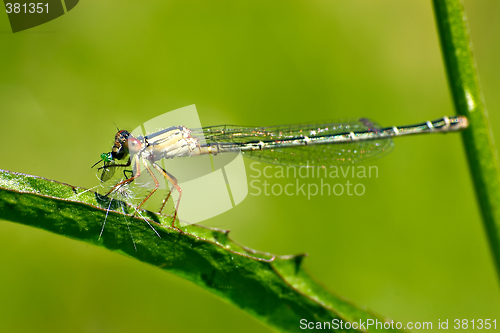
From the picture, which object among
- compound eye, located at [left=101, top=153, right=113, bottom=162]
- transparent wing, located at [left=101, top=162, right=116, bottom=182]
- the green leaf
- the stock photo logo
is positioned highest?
the stock photo logo

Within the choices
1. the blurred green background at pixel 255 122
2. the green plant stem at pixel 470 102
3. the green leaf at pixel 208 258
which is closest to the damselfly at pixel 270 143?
the blurred green background at pixel 255 122

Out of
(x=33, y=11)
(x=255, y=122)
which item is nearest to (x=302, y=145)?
(x=255, y=122)

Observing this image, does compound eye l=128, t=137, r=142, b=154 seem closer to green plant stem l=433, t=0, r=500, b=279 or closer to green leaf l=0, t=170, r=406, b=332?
green leaf l=0, t=170, r=406, b=332

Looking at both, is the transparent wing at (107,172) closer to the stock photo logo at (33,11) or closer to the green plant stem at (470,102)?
the stock photo logo at (33,11)

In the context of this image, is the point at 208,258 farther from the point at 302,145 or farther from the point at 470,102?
the point at 302,145

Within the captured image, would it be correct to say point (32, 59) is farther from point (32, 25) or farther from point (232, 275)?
point (232, 275)

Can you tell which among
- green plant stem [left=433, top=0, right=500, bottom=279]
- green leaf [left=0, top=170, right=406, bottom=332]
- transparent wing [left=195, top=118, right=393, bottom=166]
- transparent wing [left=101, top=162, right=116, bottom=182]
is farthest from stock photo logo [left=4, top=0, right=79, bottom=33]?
green plant stem [left=433, top=0, right=500, bottom=279]
